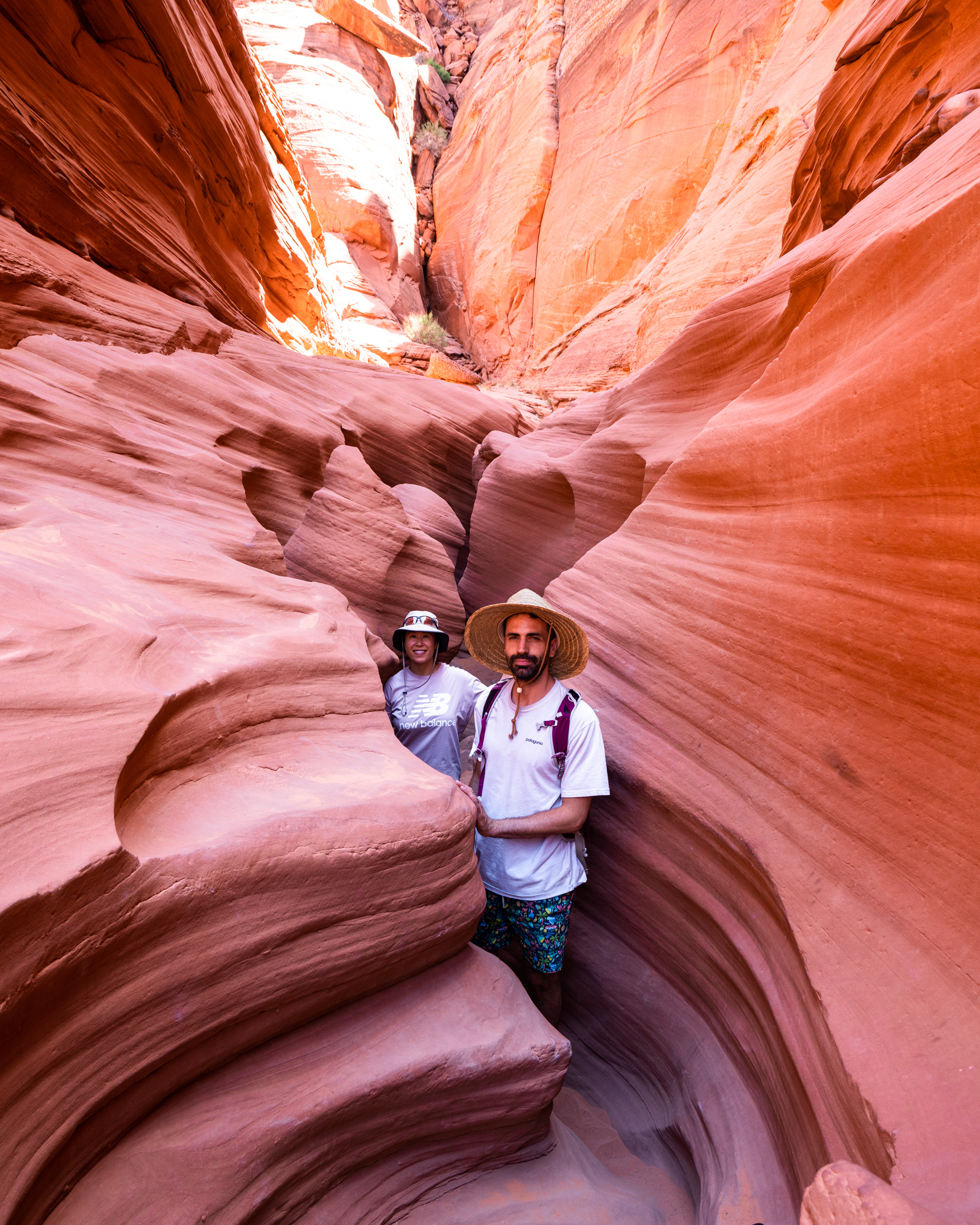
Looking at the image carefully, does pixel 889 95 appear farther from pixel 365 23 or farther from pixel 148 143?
pixel 365 23

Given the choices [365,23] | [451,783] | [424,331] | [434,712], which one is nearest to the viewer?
[451,783]

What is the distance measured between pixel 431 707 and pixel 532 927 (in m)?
1.32

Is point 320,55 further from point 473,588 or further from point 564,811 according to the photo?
point 564,811

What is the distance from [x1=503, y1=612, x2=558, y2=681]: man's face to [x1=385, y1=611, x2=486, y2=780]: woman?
0.53 m

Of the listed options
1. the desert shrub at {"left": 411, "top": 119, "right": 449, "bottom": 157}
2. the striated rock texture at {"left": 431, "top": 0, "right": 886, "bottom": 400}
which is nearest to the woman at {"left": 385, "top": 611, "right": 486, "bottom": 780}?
the striated rock texture at {"left": 431, "top": 0, "right": 886, "bottom": 400}

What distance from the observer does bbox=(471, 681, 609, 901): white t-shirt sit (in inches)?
109

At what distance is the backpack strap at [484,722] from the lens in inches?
119

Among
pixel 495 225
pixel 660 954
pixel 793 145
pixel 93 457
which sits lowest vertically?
pixel 660 954

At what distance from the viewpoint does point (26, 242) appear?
4531mm

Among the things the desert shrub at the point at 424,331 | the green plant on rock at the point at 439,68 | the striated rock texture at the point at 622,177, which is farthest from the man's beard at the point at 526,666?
the green plant on rock at the point at 439,68

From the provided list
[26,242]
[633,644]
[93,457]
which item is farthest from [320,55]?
[633,644]

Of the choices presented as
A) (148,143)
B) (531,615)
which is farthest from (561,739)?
(148,143)

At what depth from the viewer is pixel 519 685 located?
3.02 meters

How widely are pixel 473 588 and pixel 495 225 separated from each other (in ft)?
49.9
